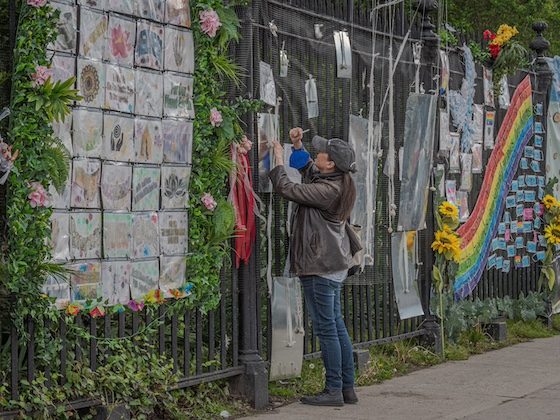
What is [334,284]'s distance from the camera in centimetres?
821

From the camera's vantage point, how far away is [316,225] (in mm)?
8172

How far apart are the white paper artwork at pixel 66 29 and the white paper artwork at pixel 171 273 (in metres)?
1.56

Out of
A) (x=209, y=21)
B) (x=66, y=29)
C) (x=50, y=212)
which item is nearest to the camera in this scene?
(x=50, y=212)

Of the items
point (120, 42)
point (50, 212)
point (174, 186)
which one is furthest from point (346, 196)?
point (50, 212)

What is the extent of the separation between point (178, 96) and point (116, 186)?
0.86 m

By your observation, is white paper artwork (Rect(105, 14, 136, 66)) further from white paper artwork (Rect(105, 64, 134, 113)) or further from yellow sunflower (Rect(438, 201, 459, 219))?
yellow sunflower (Rect(438, 201, 459, 219))

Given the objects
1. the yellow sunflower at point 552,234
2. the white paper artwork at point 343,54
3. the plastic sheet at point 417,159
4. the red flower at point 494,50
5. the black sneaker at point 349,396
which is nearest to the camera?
the black sneaker at point 349,396

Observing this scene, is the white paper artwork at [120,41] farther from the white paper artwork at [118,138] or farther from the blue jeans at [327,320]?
the blue jeans at [327,320]

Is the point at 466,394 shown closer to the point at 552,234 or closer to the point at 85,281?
the point at 85,281

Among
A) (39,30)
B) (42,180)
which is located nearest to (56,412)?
(42,180)

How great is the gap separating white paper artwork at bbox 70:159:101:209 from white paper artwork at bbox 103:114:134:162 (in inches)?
5.3

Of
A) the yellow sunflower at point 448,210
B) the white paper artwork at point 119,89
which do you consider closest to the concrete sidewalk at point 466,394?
the yellow sunflower at point 448,210

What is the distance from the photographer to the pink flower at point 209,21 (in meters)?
7.68

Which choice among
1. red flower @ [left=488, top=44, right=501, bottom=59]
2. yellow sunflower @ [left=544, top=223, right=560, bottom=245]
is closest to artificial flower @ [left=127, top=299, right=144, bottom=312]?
red flower @ [left=488, top=44, right=501, bottom=59]
